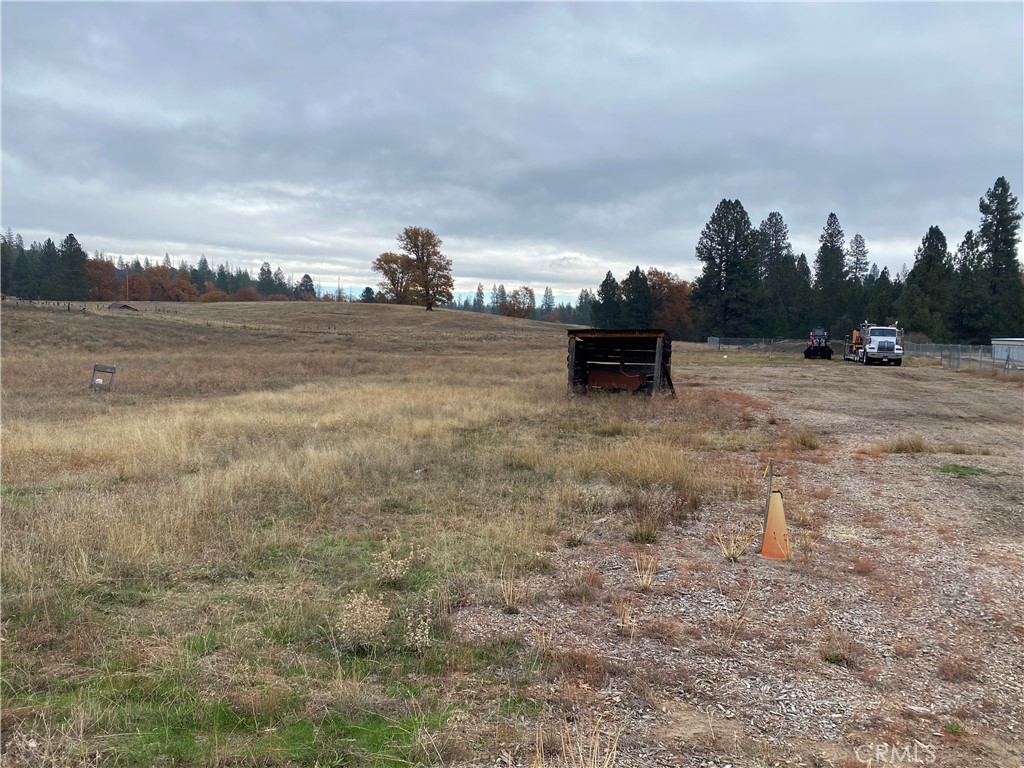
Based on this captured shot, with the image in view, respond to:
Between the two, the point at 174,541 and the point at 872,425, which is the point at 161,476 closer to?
the point at 174,541

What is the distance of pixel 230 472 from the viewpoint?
8.18 m

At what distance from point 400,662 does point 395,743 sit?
2.72 feet

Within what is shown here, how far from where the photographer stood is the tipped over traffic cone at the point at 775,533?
19.4ft

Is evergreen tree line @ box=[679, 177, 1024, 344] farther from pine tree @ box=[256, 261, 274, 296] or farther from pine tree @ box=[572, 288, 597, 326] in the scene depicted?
pine tree @ box=[256, 261, 274, 296]

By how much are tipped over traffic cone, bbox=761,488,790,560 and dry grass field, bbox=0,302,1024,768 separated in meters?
0.23

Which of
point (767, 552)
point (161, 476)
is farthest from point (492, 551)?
point (161, 476)

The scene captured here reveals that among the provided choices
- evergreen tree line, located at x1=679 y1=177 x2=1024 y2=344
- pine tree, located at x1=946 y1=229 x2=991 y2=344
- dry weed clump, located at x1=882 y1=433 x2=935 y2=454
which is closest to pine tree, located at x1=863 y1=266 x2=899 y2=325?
evergreen tree line, located at x1=679 y1=177 x2=1024 y2=344

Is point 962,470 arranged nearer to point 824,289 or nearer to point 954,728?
point 954,728

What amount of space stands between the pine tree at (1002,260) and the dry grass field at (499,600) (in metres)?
56.0

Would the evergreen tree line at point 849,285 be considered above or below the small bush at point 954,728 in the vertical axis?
above

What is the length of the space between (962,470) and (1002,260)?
208 ft

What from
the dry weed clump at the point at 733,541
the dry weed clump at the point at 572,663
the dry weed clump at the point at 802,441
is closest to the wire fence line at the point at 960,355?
the dry weed clump at the point at 802,441

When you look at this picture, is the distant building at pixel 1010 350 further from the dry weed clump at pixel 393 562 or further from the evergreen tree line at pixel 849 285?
the dry weed clump at pixel 393 562

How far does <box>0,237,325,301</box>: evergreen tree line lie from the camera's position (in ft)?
289
